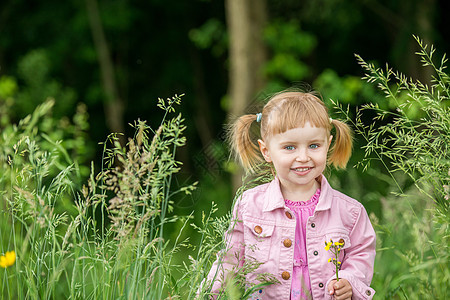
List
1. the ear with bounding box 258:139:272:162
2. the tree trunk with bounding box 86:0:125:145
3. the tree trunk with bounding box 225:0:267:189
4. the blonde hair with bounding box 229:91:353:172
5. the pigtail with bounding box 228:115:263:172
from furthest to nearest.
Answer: the tree trunk with bounding box 86:0:125:145
the tree trunk with bounding box 225:0:267:189
the pigtail with bounding box 228:115:263:172
the ear with bounding box 258:139:272:162
the blonde hair with bounding box 229:91:353:172

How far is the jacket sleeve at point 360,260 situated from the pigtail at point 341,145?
255 millimetres

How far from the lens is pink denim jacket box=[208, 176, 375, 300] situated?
211 cm

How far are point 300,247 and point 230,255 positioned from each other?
0.81 feet

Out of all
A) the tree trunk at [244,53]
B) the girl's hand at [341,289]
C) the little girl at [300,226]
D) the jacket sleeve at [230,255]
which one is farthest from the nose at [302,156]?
the tree trunk at [244,53]

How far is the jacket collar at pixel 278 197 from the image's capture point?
2.16 meters

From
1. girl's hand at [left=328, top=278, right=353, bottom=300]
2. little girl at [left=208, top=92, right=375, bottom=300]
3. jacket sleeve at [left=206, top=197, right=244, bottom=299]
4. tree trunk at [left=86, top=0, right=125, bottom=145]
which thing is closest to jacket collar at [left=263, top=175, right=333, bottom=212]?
little girl at [left=208, top=92, right=375, bottom=300]

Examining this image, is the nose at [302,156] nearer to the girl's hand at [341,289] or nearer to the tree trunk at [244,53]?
the girl's hand at [341,289]

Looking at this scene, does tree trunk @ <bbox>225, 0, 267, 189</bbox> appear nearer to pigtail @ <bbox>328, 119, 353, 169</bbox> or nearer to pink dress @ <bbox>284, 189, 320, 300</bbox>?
pigtail @ <bbox>328, 119, 353, 169</bbox>

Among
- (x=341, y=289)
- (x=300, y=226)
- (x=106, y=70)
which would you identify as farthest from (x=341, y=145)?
(x=106, y=70)

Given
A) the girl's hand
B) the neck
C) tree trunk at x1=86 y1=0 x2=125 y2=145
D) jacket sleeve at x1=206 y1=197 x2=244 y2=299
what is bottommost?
tree trunk at x1=86 y1=0 x2=125 y2=145

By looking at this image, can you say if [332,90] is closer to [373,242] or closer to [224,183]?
[224,183]

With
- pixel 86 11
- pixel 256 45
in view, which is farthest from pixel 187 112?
pixel 256 45

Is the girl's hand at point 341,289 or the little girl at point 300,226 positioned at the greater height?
the little girl at point 300,226

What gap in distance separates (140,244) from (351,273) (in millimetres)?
713
